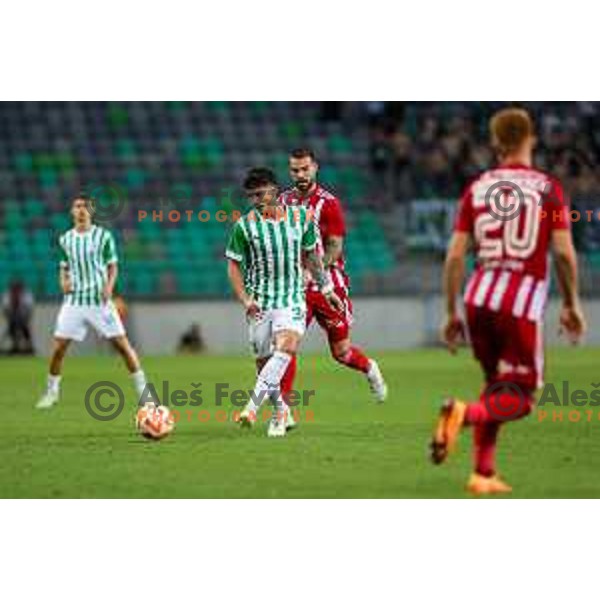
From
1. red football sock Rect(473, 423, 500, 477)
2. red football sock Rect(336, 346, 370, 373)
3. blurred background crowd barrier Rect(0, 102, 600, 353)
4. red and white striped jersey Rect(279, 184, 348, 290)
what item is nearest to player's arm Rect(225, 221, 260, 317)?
red and white striped jersey Rect(279, 184, 348, 290)

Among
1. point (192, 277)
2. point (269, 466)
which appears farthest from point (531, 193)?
point (192, 277)

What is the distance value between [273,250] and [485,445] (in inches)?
146

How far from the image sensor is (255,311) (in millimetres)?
12891

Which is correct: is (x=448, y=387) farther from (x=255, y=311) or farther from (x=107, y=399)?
(x=255, y=311)

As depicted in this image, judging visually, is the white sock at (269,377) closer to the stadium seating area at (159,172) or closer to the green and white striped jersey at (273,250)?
the green and white striped jersey at (273,250)

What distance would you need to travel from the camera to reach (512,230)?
367 inches

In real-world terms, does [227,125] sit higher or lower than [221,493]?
higher

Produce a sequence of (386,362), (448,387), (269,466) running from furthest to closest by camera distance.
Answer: (386,362)
(448,387)
(269,466)

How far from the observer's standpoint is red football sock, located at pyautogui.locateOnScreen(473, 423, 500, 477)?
947 cm

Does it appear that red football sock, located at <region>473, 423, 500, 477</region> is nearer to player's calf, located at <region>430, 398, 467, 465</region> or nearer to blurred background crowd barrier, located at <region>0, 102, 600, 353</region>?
player's calf, located at <region>430, 398, 467, 465</region>

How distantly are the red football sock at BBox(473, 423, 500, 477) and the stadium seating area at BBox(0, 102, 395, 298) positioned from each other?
21079 millimetres

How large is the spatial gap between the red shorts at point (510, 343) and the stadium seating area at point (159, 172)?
837 inches

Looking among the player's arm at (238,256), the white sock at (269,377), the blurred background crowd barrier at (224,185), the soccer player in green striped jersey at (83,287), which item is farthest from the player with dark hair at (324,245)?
the blurred background crowd barrier at (224,185)

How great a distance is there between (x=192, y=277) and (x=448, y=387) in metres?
11.7
